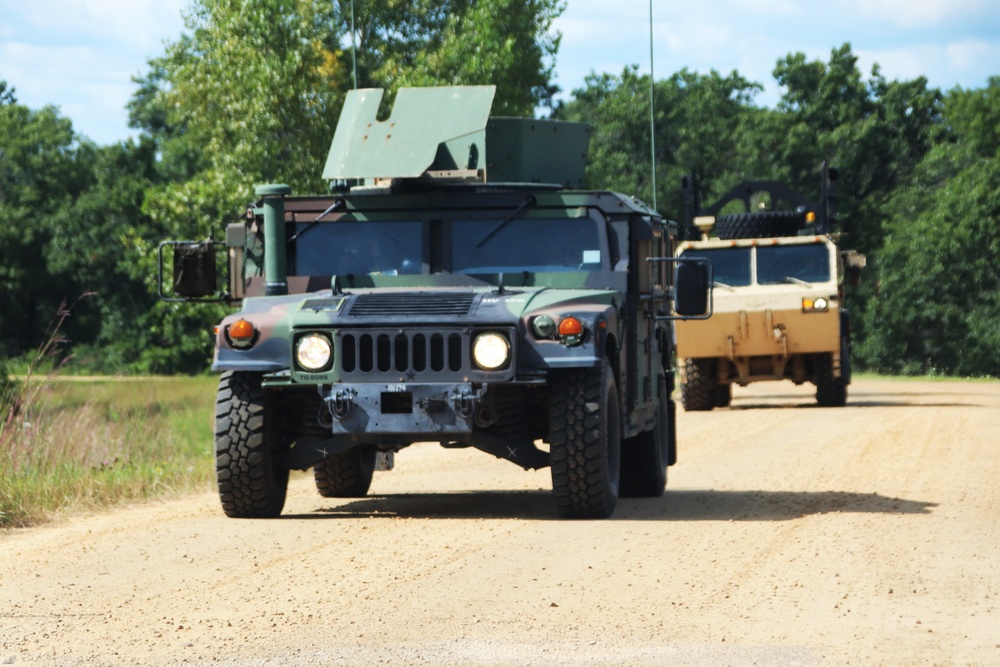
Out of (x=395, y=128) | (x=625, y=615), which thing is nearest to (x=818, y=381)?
(x=395, y=128)

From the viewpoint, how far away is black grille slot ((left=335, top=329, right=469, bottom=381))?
9406 millimetres

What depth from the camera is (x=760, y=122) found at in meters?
60.1

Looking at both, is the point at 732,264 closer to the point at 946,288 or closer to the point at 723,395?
the point at 723,395

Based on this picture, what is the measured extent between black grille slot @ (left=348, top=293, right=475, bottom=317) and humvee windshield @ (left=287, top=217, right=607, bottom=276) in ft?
3.14

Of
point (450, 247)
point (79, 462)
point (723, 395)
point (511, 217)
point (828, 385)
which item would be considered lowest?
point (723, 395)

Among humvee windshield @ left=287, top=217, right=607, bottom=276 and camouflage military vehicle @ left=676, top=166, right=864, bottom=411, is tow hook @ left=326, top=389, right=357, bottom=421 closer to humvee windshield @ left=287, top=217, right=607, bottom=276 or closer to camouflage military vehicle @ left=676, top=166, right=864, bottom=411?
humvee windshield @ left=287, top=217, right=607, bottom=276

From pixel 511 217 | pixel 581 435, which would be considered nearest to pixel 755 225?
pixel 511 217

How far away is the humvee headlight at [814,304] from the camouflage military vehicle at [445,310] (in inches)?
440

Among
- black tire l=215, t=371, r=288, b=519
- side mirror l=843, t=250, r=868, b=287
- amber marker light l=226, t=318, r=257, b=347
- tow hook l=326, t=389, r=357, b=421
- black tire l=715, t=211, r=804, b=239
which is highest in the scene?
black tire l=715, t=211, r=804, b=239

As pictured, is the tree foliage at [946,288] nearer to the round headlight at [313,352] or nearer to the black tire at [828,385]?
the black tire at [828,385]

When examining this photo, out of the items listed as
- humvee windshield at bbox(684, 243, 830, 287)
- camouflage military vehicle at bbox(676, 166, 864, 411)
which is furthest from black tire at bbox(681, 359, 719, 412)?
humvee windshield at bbox(684, 243, 830, 287)

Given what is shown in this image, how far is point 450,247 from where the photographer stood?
10.7 meters

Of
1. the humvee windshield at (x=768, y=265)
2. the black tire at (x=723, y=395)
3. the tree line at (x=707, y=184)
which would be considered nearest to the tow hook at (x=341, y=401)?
the humvee windshield at (x=768, y=265)

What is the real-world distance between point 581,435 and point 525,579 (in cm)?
205
